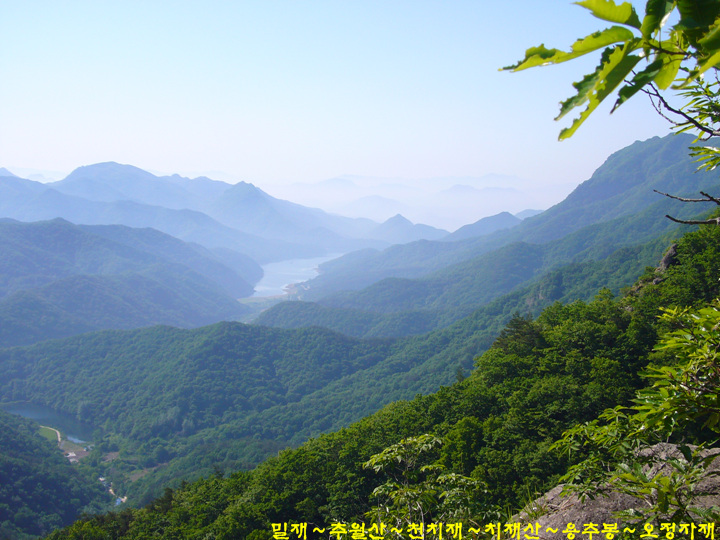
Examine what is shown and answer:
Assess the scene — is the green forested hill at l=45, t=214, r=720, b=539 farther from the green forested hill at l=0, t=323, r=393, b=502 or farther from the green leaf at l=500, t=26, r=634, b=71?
the green forested hill at l=0, t=323, r=393, b=502

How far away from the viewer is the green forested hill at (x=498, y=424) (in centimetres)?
1934

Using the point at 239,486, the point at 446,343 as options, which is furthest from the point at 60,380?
the point at 239,486

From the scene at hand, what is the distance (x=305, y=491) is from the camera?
78.4ft

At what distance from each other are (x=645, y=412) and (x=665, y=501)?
0.64m

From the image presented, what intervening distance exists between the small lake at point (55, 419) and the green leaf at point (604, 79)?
117 meters

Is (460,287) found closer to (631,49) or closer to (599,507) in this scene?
(599,507)

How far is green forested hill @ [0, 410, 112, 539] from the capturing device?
189 ft

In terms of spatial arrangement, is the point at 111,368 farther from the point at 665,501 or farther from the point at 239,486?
the point at 665,501

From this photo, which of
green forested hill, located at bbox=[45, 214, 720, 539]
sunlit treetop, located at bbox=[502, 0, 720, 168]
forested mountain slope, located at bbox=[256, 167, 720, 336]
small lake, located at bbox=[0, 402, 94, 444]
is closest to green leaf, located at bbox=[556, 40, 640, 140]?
sunlit treetop, located at bbox=[502, 0, 720, 168]

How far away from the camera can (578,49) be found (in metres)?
1.24

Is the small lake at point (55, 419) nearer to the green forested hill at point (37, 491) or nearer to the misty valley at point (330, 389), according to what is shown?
the misty valley at point (330, 389)

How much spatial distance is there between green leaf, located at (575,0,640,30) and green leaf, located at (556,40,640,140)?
0.07 meters

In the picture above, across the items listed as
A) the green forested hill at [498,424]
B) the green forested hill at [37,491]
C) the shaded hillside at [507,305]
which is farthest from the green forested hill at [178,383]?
the green forested hill at [498,424]

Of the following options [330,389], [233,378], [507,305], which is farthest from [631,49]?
[507,305]
